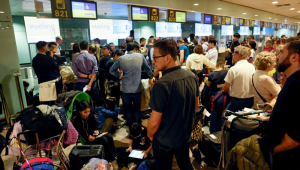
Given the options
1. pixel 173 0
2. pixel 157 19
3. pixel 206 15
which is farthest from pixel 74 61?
pixel 206 15

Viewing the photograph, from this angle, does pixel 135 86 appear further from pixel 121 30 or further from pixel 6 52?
pixel 121 30

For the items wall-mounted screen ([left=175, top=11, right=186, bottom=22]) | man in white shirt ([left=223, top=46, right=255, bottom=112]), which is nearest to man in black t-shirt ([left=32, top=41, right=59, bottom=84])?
man in white shirt ([left=223, top=46, right=255, bottom=112])

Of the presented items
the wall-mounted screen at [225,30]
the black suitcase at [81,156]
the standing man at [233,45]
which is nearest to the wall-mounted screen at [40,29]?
the standing man at [233,45]

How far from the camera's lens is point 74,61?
14.3 ft

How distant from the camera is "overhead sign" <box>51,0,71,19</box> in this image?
4.61 meters

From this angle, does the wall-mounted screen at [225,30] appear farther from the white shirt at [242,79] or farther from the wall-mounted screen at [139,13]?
the white shirt at [242,79]

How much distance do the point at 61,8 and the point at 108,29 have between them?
790 cm

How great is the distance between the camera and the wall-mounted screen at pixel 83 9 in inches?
196

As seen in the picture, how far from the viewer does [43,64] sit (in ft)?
14.0

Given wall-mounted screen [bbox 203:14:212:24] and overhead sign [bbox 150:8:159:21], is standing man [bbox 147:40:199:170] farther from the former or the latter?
wall-mounted screen [bbox 203:14:212:24]

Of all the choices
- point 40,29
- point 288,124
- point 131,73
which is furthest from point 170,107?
point 40,29

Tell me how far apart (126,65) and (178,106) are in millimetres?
2041

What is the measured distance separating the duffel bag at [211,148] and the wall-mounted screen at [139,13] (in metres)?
4.44

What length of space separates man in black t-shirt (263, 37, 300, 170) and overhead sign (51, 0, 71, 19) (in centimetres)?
463
